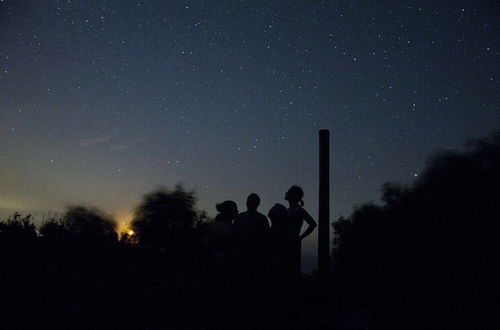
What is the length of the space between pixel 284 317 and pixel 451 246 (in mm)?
16581

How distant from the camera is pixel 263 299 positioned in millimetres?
4191

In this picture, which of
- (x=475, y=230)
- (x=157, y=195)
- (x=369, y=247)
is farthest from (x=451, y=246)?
(x=157, y=195)

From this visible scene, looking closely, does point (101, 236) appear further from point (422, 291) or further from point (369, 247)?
point (369, 247)

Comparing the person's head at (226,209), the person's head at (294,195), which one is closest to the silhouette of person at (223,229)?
the person's head at (226,209)

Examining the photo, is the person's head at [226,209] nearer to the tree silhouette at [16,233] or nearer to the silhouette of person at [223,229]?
the silhouette of person at [223,229]

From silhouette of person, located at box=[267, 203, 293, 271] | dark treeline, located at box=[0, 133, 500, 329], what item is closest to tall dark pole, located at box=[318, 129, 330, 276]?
dark treeline, located at box=[0, 133, 500, 329]

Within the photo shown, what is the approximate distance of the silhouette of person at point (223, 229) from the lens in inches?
169

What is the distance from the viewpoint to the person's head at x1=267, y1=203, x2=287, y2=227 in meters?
5.10

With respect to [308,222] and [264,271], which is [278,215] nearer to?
[308,222]

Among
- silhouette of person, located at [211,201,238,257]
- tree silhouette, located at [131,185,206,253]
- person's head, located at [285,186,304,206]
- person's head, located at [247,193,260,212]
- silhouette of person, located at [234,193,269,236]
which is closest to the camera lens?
silhouette of person, located at [211,201,238,257]

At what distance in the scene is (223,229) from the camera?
4.41 meters

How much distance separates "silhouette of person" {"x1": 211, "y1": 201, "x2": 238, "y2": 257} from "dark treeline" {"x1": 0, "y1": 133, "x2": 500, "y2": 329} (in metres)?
0.01

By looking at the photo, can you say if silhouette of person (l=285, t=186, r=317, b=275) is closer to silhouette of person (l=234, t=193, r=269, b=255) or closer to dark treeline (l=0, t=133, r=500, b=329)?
dark treeline (l=0, t=133, r=500, b=329)

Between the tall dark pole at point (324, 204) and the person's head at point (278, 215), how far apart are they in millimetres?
1776
